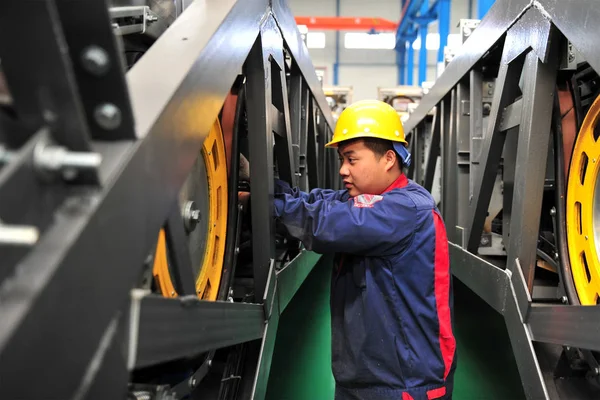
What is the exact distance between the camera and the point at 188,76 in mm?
952

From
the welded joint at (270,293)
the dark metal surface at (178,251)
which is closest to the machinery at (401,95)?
the welded joint at (270,293)

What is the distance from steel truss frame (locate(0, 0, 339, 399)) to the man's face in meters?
0.94

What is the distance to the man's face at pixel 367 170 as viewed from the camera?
1930 mm

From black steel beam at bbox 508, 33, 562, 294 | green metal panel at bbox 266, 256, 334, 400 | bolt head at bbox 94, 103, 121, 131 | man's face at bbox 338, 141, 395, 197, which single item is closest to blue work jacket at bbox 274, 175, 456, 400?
man's face at bbox 338, 141, 395, 197

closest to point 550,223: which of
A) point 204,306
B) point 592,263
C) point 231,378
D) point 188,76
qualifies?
point 592,263

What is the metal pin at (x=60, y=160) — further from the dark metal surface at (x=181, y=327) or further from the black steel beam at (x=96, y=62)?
the dark metal surface at (x=181, y=327)

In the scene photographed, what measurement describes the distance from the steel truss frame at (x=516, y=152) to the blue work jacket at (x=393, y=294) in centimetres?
31

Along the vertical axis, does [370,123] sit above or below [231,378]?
above

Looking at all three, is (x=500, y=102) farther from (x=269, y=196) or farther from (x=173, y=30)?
(x=173, y=30)

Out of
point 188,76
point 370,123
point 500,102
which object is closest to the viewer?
point 188,76

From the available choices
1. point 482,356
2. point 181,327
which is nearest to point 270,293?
point 181,327

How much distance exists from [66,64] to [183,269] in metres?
0.58

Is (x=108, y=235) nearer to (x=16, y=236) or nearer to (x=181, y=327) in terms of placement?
(x=16, y=236)

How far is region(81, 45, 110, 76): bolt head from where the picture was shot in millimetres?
657
